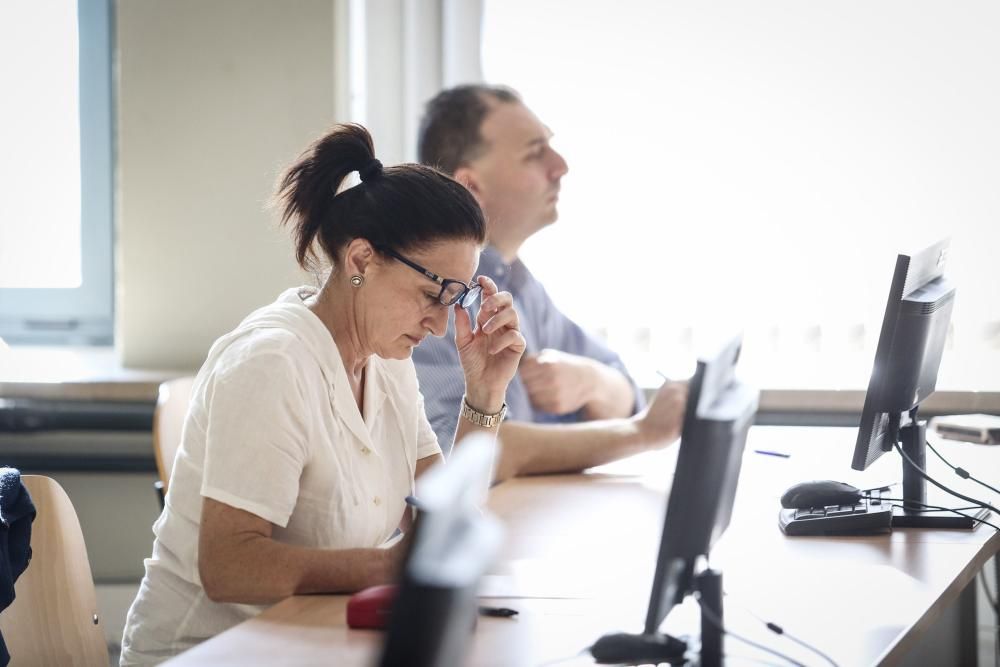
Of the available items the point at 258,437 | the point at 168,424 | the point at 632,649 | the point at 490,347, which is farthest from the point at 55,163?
the point at 632,649

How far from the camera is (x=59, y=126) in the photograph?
349 cm

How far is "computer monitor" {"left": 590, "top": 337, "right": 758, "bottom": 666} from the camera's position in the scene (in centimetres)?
108

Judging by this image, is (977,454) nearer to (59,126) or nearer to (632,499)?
(632,499)

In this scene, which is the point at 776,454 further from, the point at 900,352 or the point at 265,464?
the point at 265,464

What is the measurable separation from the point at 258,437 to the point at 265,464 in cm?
4

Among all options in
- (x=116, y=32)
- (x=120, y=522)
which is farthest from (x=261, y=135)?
(x=120, y=522)

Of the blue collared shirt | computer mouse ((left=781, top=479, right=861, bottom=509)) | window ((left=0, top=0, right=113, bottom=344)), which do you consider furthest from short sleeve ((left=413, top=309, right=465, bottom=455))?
window ((left=0, top=0, right=113, bottom=344))

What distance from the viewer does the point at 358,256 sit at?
1729 mm

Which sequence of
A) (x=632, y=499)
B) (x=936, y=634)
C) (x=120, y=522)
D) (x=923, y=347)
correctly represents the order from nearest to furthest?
1. (x=923, y=347)
2. (x=632, y=499)
3. (x=936, y=634)
4. (x=120, y=522)

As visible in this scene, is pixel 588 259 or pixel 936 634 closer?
pixel 936 634

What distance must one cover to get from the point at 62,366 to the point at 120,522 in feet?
1.70

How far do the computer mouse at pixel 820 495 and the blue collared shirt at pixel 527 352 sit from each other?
2.29 ft

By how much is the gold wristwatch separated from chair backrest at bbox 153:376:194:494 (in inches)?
28.3

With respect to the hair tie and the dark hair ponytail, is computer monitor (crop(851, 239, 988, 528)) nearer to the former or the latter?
the dark hair ponytail
